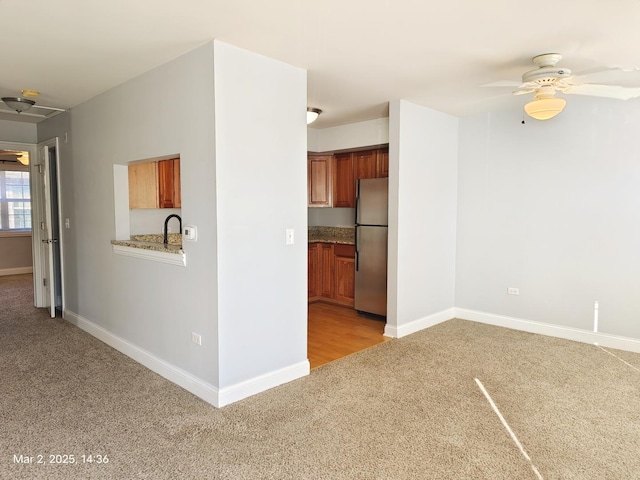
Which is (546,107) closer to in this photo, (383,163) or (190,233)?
(383,163)

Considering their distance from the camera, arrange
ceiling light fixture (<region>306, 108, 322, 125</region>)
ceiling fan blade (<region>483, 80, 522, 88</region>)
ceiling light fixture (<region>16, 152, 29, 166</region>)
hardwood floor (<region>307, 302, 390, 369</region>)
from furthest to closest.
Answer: ceiling light fixture (<region>16, 152, 29, 166</region>) < ceiling light fixture (<region>306, 108, 322, 125</region>) < hardwood floor (<region>307, 302, 390, 369</region>) < ceiling fan blade (<region>483, 80, 522, 88</region>)

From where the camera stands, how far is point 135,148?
11.8 ft

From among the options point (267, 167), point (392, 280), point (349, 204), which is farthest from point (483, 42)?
point (349, 204)

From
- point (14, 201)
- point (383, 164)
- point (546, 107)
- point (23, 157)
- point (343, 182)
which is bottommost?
point (14, 201)

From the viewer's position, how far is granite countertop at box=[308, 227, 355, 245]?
6.12m

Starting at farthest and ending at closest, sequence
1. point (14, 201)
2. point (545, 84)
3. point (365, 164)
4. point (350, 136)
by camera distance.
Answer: point (14, 201) < point (365, 164) < point (350, 136) < point (545, 84)

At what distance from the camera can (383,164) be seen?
5324 mm

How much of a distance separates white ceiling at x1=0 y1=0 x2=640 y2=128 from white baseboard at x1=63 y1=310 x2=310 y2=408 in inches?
83.7

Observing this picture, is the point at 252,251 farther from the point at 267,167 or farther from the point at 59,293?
the point at 59,293

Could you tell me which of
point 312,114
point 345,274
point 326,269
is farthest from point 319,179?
point 312,114

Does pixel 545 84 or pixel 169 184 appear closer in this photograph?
pixel 545 84

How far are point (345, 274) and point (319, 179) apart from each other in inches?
55.8

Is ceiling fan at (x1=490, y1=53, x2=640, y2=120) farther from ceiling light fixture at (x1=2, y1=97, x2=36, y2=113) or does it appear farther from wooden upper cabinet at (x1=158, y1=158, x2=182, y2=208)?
ceiling light fixture at (x1=2, y1=97, x2=36, y2=113)

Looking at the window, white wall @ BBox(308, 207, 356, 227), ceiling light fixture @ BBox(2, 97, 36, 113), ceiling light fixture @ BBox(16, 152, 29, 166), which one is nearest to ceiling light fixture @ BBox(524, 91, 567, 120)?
white wall @ BBox(308, 207, 356, 227)
